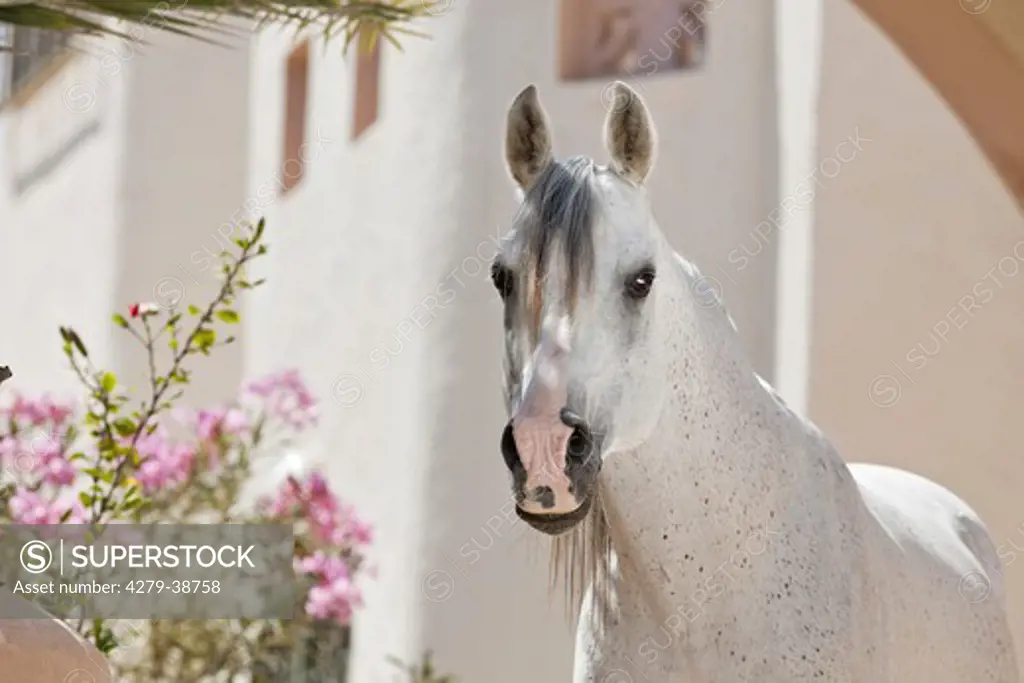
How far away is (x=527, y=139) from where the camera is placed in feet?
12.6

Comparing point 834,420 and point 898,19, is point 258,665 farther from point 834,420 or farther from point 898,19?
point 898,19

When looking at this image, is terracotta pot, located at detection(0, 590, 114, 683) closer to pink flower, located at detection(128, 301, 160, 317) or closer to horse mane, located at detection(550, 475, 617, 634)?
horse mane, located at detection(550, 475, 617, 634)

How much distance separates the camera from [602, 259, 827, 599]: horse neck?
3775 mm

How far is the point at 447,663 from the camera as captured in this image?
9.92 meters

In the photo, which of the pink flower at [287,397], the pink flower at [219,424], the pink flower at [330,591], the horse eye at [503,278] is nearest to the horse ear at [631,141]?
the horse eye at [503,278]

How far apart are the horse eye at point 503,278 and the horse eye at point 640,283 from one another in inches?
9.6

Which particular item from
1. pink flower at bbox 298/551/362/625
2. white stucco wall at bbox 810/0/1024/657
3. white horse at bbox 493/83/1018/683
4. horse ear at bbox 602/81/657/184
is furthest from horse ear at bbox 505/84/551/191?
white stucco wall at bbox 810/0/1024/657

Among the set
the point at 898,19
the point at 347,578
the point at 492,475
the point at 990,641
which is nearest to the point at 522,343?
the point at 990,641

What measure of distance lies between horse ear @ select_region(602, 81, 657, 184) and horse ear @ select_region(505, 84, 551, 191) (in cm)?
15

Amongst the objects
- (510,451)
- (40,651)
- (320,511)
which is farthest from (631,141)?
(320,511)

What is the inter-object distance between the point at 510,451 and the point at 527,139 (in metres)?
0.84

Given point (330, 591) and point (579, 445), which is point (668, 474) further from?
point (330, 591)

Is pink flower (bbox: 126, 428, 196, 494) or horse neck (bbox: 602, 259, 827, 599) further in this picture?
pink flower (bbox: 126, 428, 196, 494)

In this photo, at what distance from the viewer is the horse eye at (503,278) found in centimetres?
361
